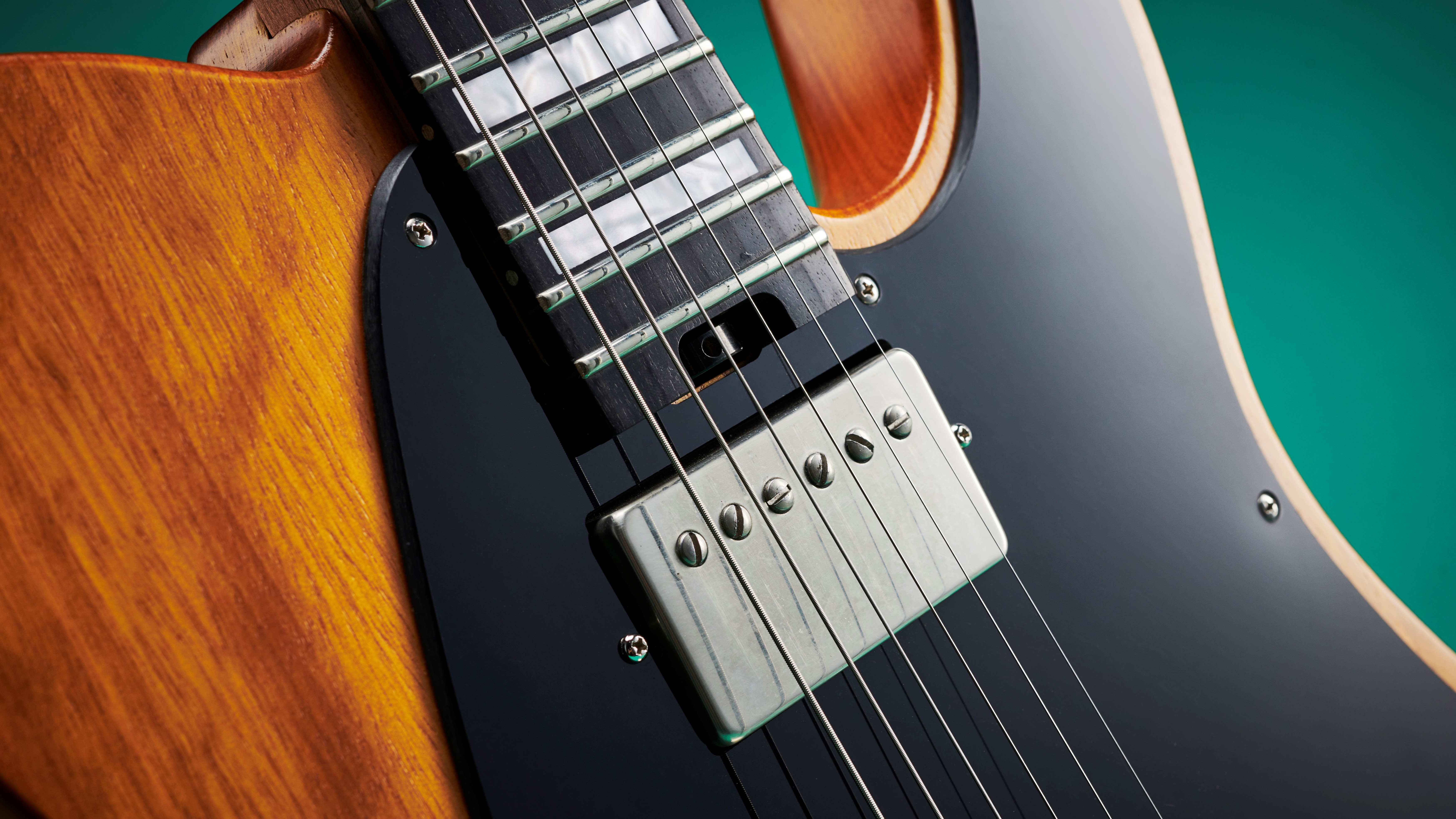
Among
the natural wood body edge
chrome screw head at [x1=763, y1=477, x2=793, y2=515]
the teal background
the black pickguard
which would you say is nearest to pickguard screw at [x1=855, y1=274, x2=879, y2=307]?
the black pickguard

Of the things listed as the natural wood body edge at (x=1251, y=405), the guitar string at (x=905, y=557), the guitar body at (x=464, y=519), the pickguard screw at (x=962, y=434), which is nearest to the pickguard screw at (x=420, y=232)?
the guitar body at (x=464, y=519)

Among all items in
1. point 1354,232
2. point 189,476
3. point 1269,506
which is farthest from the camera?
point 1354,232

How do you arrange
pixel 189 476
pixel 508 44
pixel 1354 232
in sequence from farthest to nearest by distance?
pixel 1354 232 → pixel 508 44 → pixel 189 476

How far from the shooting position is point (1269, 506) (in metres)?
0.50

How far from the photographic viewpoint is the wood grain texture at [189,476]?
27 cm

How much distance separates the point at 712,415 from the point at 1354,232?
1.19 meters

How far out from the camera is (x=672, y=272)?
393 millimetres

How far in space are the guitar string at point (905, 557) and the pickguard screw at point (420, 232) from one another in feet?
0.36

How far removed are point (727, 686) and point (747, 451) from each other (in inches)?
3.7

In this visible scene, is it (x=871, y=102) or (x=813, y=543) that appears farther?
(x=871, y=102)

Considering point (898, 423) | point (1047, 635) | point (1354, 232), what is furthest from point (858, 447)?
point (1354, 232)

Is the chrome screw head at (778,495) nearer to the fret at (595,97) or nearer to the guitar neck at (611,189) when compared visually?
the guitar neck at (611,189)

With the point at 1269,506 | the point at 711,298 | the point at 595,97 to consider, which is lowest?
the point at 1269,506

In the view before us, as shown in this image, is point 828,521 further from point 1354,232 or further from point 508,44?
point 1354,232
